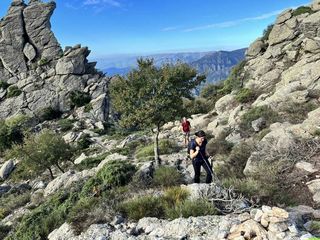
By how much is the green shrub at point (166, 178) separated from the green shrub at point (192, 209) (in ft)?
12.8

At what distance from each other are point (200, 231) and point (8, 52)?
53373mm

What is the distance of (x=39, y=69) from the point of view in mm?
53406

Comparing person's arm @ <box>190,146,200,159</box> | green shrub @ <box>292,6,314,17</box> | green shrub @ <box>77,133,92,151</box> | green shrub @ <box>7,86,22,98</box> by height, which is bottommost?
green shrub @ <box>77,133,92,151</box>

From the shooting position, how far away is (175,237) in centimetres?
761

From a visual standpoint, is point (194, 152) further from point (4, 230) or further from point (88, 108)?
point (88, 108)

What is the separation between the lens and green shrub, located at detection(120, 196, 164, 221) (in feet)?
30.0

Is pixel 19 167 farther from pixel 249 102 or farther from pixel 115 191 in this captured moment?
pixel 115 191

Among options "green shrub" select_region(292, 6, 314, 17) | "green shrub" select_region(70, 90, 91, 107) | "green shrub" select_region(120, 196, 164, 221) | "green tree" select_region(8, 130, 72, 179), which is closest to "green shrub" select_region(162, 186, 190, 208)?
"green shrub" select_region(120, 196, 164, 221)

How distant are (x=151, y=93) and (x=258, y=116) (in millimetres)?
7899

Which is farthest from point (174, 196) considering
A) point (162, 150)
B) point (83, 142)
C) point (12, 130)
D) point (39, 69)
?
point (39, 69)

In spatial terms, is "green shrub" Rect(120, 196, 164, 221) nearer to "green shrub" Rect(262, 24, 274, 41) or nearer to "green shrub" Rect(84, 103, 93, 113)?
"green shrub" Rect(262, 24, 274, 41)

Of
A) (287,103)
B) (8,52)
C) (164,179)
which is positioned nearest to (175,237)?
(164,179)

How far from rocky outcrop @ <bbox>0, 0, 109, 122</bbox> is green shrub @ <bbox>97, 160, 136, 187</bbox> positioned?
113 ft

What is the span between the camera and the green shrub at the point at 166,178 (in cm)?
1299
